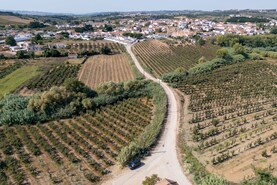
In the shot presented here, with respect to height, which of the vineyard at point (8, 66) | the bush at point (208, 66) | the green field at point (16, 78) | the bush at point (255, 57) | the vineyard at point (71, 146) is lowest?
the vineyard at point (71, 146)

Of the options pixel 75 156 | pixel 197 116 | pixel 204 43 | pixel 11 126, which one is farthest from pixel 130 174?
pixel 204 43

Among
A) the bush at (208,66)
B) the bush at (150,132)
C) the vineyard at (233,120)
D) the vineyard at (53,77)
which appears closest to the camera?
the bush at (150,132)

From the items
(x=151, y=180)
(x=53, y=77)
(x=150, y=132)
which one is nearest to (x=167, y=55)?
(x=53, y=77)

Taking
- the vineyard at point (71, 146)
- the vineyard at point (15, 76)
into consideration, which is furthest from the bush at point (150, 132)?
the vineyard at point (15, 76)

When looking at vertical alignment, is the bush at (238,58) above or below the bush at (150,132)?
above

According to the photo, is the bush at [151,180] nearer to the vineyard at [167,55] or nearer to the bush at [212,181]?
the bush at [212,181]

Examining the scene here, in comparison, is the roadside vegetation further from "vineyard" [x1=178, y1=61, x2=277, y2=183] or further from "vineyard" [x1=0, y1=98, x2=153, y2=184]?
"vineyard" [x1=0, y1=98, x2=153, y2=184]
